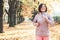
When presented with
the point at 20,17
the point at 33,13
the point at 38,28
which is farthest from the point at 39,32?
the point at 20,17

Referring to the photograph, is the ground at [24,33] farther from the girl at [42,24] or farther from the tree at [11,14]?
the girl at [42,24]

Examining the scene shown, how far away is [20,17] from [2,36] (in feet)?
2.67

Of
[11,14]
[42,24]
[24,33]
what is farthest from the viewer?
[11,14]

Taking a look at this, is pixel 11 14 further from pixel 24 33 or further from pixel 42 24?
pixel 42 24

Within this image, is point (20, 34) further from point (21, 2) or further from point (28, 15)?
point (21, 2)

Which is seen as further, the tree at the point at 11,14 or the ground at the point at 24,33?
the tree at the point at 11,14

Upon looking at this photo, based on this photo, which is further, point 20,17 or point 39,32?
point 20,17

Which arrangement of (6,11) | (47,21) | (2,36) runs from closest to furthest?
1. (47,21)
2. (2,36)
3. (6,11)

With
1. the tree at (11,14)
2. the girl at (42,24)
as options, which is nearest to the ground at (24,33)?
the tree at (11,14)

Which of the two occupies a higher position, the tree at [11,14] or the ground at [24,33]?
the tree at [11,14]

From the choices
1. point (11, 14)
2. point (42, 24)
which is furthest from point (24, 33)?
point (42, 24)

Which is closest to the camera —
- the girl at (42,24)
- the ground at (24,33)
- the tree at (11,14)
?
the girl at (42,24)

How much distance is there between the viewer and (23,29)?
5.36m

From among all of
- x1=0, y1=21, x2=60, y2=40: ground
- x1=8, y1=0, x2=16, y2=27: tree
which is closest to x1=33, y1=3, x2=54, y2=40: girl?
x1=0, y1=21, x2=60, y2=40: ground
